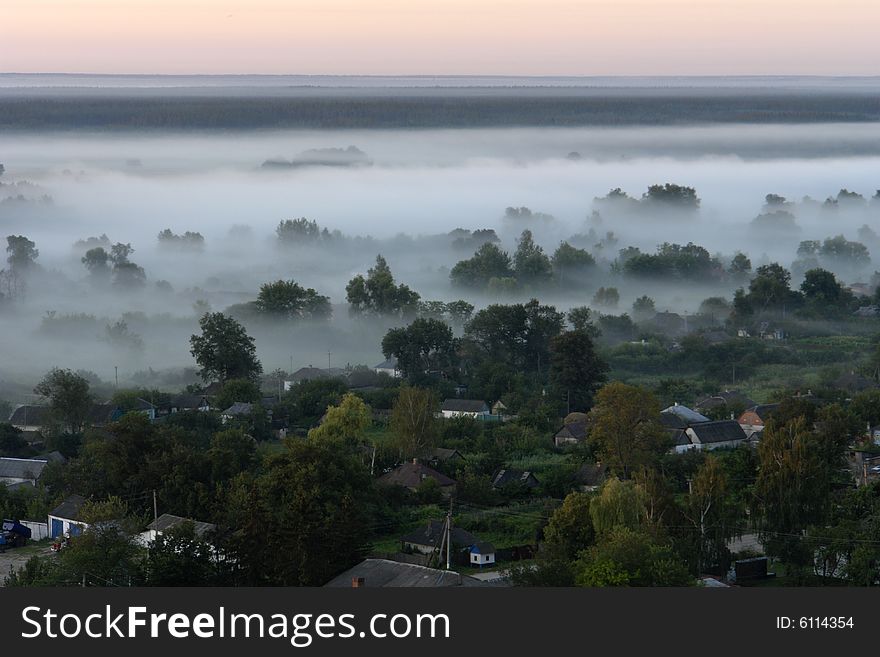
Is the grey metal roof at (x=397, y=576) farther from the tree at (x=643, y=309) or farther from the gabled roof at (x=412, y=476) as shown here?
the tree at (x=643, y=309)

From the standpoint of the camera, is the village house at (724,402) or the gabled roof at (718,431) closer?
the gabled roof at (718,431)

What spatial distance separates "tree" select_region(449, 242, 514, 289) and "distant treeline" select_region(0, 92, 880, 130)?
80.3 ft

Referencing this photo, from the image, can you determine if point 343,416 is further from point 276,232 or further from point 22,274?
point 276,232

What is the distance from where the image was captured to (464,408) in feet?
88.9

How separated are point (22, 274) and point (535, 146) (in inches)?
1331

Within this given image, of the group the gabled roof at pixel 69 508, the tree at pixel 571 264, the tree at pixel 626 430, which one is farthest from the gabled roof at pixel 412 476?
the tree at pixel 571 264

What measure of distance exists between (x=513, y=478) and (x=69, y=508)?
19.2 feet

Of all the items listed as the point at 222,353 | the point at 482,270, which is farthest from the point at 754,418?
the point at 482,270

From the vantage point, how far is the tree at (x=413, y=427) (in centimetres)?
2230

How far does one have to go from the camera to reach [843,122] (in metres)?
78.3

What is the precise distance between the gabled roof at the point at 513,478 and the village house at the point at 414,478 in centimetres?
60

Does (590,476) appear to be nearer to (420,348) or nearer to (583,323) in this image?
(420,348)

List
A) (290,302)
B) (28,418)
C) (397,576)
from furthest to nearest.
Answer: (290,302), (28,418), (397,576)

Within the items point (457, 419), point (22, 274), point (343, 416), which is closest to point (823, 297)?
point (457, 419)
